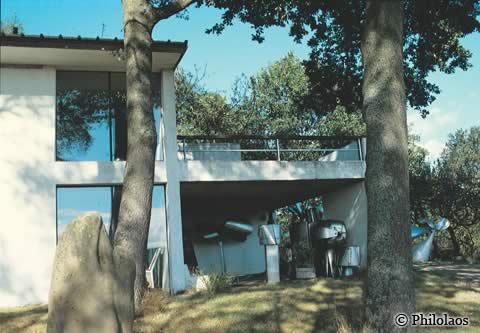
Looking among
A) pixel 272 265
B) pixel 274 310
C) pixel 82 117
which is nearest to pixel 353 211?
pixel 272 265

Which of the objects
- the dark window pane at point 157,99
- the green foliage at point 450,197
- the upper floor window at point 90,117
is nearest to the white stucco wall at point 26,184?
the upper floor window at point 90,117

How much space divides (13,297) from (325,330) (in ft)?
22.8

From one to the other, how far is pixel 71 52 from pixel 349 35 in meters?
6.37

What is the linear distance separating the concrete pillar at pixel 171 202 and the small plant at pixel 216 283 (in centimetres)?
66

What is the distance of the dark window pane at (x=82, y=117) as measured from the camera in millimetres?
11727

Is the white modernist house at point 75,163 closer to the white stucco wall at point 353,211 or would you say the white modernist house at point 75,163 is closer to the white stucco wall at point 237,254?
the white stucco wall at point 353,211

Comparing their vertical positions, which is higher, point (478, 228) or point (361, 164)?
point (361, 164)

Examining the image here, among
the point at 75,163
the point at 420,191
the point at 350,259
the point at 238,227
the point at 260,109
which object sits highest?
the point at 260,109

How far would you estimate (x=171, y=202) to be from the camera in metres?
11.7

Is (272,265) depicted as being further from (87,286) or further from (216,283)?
(87,286)

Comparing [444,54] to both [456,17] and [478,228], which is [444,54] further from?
[478,228]

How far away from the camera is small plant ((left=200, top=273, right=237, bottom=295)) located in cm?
1076

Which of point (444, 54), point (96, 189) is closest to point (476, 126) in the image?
point (444, 54)

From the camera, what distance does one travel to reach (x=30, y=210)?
1104cm
